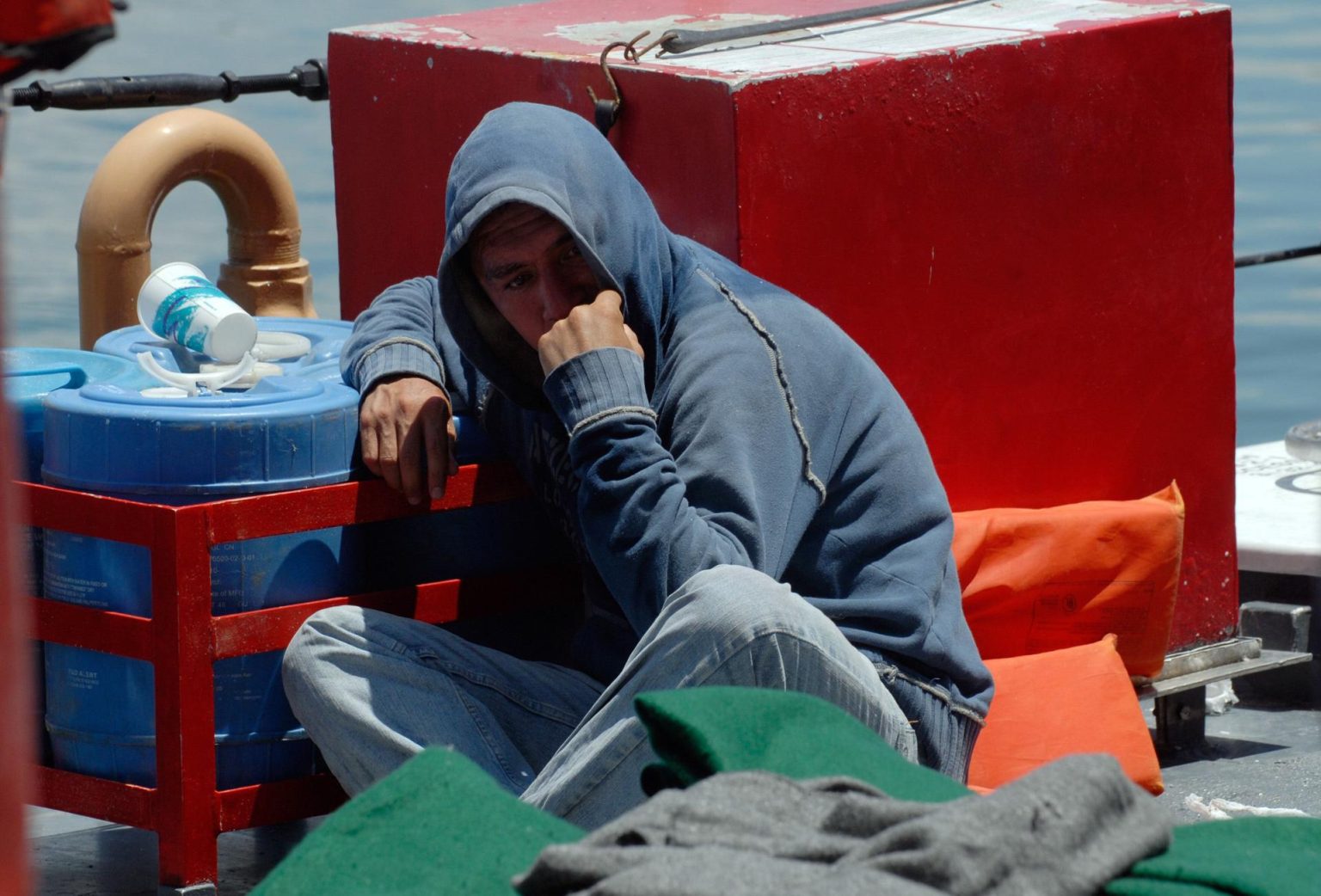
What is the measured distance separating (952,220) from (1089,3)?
2.03ft

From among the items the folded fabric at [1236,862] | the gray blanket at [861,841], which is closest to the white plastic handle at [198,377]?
the gray blanket at [861,841]

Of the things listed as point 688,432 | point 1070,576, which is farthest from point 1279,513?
point 688,432

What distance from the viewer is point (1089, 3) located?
3.43 meters

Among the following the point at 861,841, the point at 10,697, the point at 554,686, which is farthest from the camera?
the point at 554,686

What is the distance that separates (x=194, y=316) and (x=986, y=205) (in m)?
1.30

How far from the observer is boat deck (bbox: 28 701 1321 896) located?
2941mm

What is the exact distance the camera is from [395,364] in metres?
2.71

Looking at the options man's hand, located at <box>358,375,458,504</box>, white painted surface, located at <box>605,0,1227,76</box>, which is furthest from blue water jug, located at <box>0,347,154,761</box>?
white painted surface, located at <box>605,0,1227,76</box>

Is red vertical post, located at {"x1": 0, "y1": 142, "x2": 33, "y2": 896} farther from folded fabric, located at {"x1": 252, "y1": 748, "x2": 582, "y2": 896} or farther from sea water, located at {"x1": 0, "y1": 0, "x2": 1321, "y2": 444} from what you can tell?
sea water, located at {"x1": 0, "y1": 0, "x2": 1321, "y2": 444}

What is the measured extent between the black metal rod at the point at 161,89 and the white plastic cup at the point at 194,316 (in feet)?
1.96

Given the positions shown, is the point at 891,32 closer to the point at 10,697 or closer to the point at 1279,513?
the point at 1279,513

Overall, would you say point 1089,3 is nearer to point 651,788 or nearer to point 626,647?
point 626,647

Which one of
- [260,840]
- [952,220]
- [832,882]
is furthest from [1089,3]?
[832,882]

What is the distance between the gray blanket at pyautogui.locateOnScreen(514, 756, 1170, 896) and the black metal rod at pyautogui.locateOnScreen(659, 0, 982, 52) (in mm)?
1994
